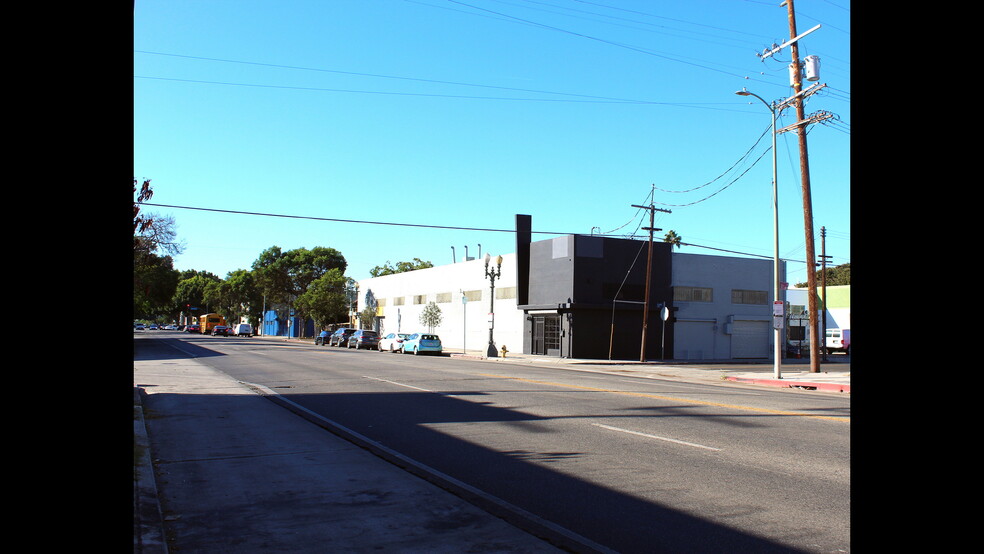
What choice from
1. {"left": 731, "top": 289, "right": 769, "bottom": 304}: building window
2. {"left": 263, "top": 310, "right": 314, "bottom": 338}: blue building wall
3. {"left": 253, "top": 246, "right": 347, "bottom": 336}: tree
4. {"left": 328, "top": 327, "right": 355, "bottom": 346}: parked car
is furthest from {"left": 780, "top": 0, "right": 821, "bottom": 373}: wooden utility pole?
{"left": 263, "top": 310, "right": 314, "bottom": 338}: blue building wall

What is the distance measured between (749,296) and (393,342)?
76.1 ft

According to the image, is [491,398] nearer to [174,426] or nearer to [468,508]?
[174,426]

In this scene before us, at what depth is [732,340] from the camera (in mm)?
47312

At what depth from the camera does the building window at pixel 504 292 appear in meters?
48.8

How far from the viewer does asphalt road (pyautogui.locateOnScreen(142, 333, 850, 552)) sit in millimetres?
6344

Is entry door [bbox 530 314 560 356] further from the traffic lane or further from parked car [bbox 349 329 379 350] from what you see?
the traffic lane

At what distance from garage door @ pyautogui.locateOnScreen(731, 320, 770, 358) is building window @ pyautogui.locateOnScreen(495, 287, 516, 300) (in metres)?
14.1

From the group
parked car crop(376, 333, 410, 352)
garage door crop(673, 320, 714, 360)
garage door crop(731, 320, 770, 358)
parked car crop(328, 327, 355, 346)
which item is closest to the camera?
garage door crop(673, 320, 714, 360)

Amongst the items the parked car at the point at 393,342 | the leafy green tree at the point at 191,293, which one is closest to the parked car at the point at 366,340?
the parked car at the point at 393,342

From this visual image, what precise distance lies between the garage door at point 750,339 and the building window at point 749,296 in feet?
4.29

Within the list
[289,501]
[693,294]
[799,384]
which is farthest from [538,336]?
[289,501]

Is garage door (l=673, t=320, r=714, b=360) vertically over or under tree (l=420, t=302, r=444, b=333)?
under

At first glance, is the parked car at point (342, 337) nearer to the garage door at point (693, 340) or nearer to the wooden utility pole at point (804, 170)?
the garage door at point (693, 340)
